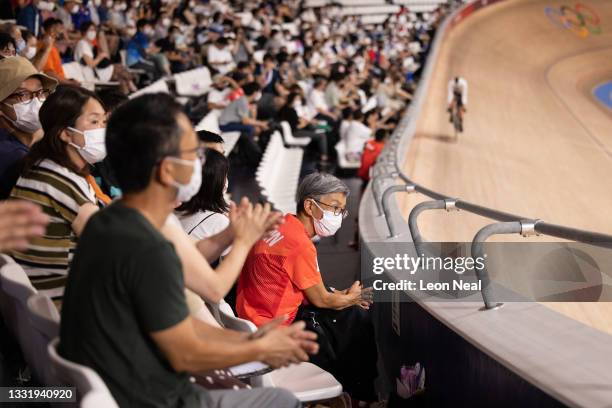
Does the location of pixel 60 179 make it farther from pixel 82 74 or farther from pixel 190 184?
pixel 82 74

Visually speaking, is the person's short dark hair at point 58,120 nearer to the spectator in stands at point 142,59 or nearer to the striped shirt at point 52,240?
the striped shirt at point 52,240

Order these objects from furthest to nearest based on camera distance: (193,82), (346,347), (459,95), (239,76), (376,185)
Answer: (459,95) → (193,82) → (239,76) → (376,185) → (346,347)

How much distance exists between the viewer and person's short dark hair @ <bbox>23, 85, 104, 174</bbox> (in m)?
2.68

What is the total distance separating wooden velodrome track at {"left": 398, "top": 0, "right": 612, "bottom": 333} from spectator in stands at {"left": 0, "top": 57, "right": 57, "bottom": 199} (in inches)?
109

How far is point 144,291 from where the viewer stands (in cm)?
167

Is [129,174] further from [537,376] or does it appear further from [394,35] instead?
[394,35]

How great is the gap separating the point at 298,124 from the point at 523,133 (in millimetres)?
5074

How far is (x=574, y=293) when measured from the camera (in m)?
4.38

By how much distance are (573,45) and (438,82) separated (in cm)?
938

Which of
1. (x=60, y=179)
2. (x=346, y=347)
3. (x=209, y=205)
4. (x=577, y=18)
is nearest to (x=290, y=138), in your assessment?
(x=209, y=205)

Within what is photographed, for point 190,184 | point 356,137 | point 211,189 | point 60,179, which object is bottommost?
point 356,137

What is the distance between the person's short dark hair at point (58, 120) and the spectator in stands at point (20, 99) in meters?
0.67

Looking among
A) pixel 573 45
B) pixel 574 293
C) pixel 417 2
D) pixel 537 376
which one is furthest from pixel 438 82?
pixel 537 376

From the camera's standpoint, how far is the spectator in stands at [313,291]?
3107 mm
